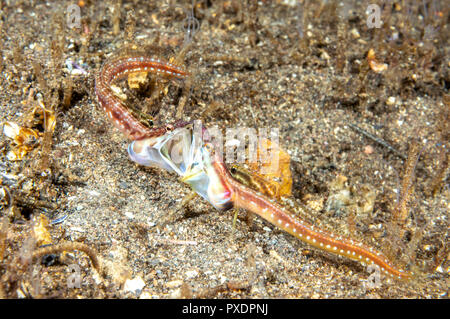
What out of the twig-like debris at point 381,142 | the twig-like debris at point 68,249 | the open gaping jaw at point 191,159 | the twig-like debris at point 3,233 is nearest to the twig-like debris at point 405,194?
the twig-like debris at point 381,142

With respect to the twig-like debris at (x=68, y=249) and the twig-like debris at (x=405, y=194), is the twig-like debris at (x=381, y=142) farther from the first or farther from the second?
the twig-like debris at (x=68, y=249)

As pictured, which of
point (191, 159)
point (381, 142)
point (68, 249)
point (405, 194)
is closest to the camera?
point (68, 249)

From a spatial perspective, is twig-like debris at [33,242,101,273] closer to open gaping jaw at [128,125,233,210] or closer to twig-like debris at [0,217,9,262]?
twig-like debris at [0,217,9,262]

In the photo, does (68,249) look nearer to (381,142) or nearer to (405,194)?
(405,194)

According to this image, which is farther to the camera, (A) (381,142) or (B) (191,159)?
(A) (381,142)

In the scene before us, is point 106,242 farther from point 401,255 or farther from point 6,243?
point 401,255

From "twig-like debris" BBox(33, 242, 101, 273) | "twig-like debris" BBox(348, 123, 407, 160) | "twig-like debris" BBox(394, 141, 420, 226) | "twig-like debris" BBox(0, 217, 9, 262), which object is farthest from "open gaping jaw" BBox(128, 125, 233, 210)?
"twig-like debris" BBox(348, 123, 407, 160)

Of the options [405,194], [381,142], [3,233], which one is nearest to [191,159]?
[3,233]
